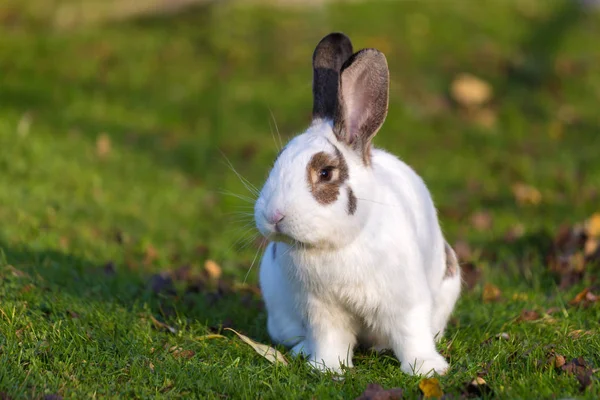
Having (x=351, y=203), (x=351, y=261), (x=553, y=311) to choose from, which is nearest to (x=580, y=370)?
(x=351, y=261)

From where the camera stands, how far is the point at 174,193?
26.9 ft

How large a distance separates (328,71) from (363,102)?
0.32m

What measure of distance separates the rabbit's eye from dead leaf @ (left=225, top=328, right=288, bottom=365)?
0.91 m

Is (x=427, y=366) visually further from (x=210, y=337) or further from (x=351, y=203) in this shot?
(x=210, y=337)

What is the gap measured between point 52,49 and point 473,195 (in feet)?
17.8

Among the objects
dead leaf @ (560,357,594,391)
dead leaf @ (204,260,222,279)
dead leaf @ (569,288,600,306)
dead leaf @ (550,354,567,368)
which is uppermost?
dead leaf @ (560,357,594,391)

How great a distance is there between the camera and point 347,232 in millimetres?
3969

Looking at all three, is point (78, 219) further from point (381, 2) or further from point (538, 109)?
point (381, 2)

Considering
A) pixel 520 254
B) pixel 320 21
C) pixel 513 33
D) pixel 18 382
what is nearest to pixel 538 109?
pixel 513 33

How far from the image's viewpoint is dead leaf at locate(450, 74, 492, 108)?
430 inches

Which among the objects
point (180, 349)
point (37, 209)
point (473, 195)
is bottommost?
point (473, 195)

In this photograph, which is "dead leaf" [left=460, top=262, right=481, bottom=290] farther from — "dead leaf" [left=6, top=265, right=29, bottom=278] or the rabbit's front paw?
"dead leaf" [left=6, top=265, right=29, bottom=278]

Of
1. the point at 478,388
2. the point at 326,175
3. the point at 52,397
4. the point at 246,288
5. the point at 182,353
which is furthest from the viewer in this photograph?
the point at 246,288

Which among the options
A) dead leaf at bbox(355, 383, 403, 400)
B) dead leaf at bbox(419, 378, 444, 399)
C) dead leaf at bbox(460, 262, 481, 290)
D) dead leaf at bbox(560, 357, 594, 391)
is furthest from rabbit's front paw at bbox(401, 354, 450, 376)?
dead leaf at bbox(460, 262, 481, 290)
